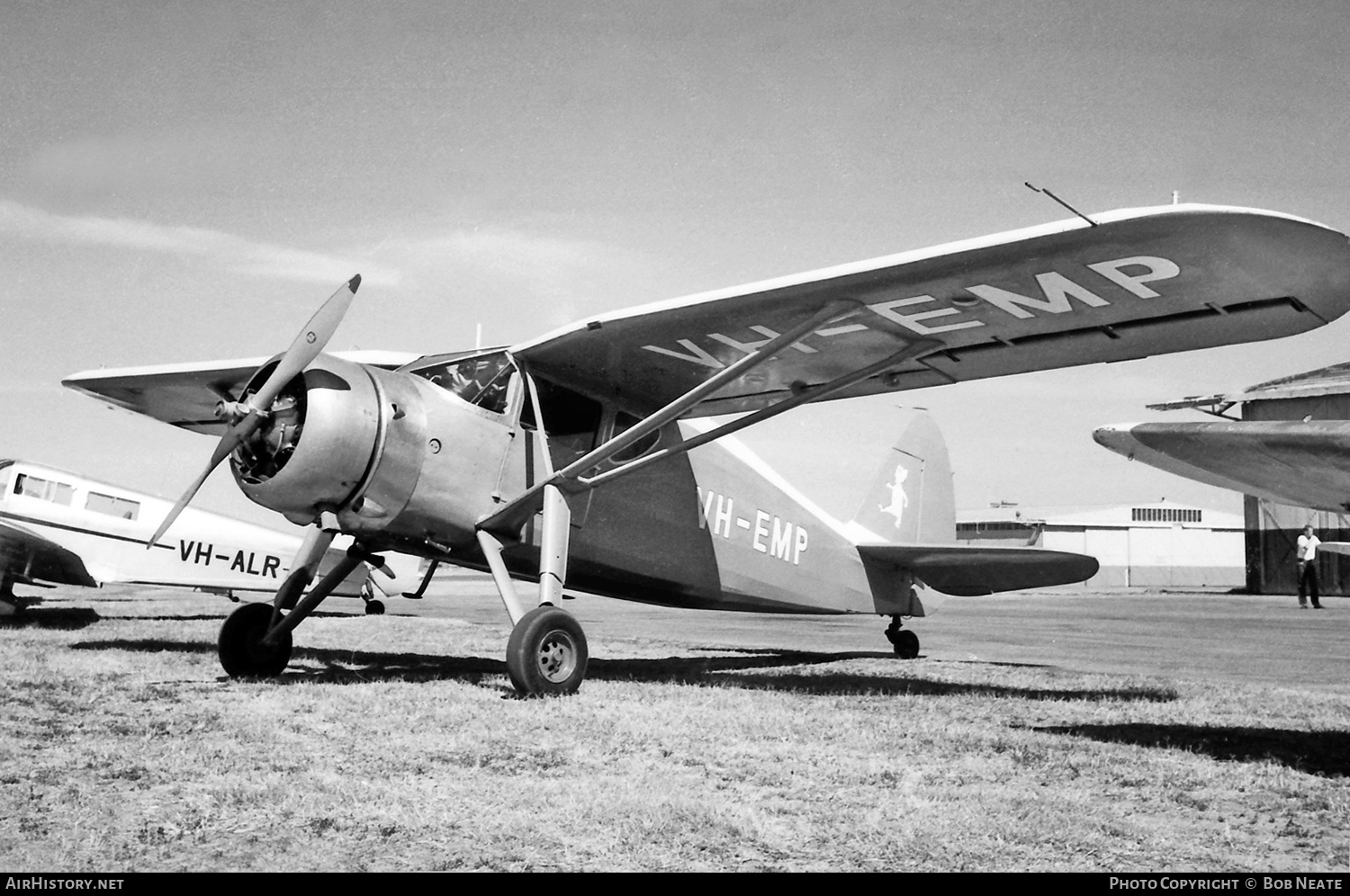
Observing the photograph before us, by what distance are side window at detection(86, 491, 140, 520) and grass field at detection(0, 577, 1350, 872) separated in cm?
807

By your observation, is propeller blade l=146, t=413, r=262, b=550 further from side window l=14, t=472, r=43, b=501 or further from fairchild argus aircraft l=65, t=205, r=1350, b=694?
side window l=14, t=472, r=43, b=501

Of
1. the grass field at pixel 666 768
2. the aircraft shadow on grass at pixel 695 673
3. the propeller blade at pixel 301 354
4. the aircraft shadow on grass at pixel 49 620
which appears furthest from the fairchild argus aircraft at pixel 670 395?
the aircraft shadow on grass at pixel 49 620

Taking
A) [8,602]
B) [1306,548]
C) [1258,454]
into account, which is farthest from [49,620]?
[1306,548]

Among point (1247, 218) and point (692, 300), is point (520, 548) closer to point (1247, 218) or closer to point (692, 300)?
point (692, 300)

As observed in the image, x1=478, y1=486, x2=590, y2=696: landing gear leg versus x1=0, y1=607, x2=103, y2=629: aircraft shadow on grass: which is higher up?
x1=478, y1=486, x2=590, y2=696: landing gear leg

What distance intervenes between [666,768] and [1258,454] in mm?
2581

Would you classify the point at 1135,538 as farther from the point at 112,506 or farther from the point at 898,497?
the point at 112,506

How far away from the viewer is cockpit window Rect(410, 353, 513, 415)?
24.5ft

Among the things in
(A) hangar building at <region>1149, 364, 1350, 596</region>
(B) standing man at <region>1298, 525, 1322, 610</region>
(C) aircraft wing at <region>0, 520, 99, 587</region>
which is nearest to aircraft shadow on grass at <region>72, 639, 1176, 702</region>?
(C) aircraft wing at <region>0, 520, 99, 587</region>

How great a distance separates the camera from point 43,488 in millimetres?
16188

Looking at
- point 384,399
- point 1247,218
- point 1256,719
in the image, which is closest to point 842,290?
point 1247,218

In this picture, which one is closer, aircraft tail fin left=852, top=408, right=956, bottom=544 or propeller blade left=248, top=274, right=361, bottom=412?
propeller blade left=248, top=274, right=361, bottom=412

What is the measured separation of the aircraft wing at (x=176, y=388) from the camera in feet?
30.9

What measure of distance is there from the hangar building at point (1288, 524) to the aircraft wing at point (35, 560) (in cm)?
2832
